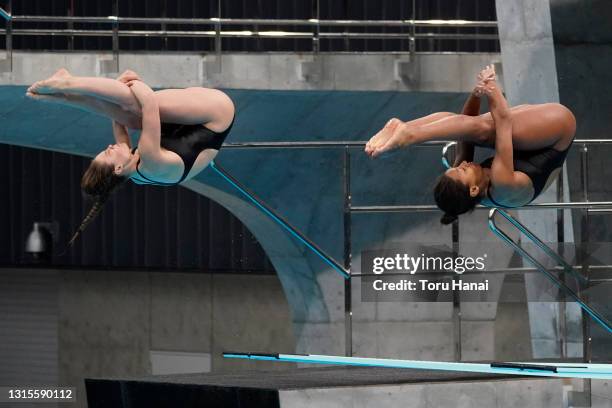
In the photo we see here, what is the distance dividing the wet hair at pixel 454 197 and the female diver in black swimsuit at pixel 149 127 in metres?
1.06

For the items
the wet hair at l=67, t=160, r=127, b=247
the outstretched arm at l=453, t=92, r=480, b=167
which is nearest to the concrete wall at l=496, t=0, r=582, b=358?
the outstretched arm at l=453, t=92, r=480, b=167

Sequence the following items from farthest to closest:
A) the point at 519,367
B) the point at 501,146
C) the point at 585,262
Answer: the point at 585,262 < the point at 519,367 < the point at 501,146

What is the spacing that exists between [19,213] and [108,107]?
1224 cm

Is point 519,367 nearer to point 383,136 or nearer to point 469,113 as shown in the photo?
point 469,113

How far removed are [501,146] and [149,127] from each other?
5.14 ft

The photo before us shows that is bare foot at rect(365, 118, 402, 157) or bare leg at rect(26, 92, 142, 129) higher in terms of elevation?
bare leg at rect(26, 92, 142, 129)

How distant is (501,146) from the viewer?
5.50 m

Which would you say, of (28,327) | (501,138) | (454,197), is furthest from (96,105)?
(28,327)

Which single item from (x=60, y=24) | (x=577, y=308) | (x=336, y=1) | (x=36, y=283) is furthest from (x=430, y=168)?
(x=36, y=283)

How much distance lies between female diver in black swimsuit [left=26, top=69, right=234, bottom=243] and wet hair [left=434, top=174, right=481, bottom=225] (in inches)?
41.6

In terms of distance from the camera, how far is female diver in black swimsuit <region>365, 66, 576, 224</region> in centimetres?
549

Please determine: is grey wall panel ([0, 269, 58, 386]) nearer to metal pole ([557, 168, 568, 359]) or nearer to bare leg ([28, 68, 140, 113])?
metal pole ([557, 168, 568, 359])

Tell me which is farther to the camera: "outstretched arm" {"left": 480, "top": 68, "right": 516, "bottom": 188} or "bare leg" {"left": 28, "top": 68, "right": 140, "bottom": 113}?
"outstretched arm" {"left": 480, "top": 68, "right": 516, "bottom": 188}

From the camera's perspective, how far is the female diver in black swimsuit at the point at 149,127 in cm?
552
